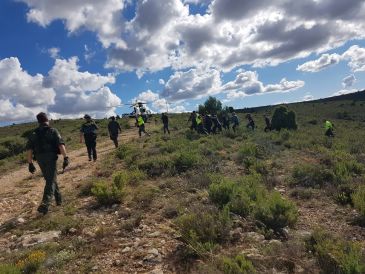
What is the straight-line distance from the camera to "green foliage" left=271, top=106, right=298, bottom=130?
36000 millimetres

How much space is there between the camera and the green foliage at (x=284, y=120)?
36.0 metres

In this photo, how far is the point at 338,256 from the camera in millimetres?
5996

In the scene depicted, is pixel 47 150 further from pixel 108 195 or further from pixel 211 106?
pixel 211 106

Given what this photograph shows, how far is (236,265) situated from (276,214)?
2.47 meters

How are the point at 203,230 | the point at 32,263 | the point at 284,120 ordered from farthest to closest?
the point at 284,120, the point at 203,230, the point at 32,263

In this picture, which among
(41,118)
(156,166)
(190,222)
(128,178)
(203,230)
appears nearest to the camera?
(203,230)

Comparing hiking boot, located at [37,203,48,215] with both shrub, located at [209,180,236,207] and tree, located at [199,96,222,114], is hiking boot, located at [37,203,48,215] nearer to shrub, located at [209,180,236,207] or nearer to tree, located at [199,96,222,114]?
shrub, located at [209,180,236,207]

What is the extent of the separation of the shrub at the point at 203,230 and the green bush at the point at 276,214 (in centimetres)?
78

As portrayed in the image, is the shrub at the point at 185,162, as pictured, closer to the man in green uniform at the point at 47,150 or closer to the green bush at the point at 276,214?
the man in green uniform at the point at 47,150

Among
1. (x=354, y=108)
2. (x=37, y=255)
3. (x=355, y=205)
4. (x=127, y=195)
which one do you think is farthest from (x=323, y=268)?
(x=354, y=108)

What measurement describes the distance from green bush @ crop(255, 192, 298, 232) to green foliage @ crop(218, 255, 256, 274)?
1.91m

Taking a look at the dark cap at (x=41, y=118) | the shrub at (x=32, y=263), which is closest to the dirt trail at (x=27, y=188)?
the dark cap at (x=41, y=118)

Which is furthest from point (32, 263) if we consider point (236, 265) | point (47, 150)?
point (47, 150)

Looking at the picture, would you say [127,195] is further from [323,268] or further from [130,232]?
[323,268]
